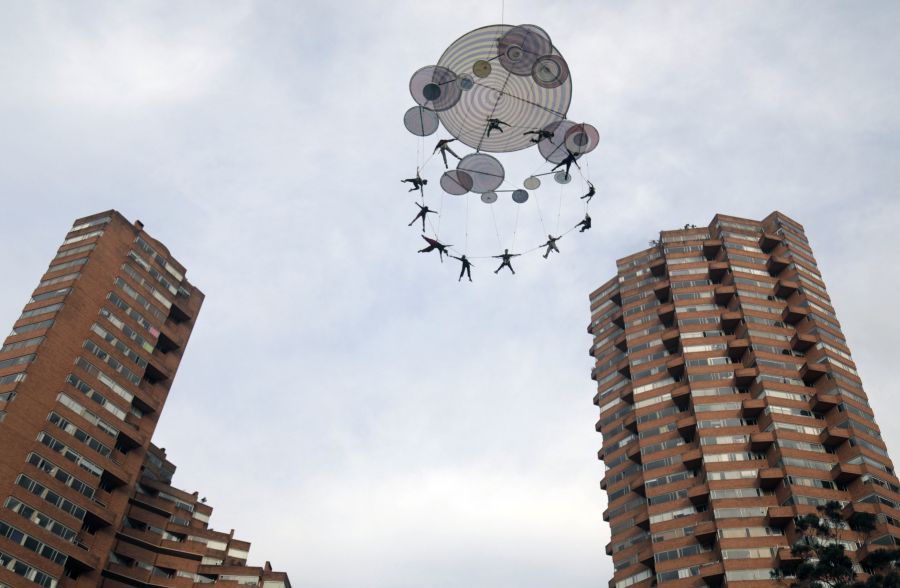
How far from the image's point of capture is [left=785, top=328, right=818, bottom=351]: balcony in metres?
100

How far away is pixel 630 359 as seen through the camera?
109 metres

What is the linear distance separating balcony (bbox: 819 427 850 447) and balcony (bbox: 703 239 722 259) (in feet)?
108

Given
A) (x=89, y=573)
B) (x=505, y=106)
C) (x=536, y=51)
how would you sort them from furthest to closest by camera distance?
(x=89, y=573), (x=505, y=106), (x=536, y=51)

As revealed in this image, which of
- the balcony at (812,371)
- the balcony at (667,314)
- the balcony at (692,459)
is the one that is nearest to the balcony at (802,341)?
the balcony at (812,371)

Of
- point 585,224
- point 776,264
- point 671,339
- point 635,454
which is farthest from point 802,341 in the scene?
point 585,224

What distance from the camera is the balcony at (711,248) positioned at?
114938 mm

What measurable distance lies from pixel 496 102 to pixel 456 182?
17.6ft

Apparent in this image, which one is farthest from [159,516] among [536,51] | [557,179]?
[536,51]

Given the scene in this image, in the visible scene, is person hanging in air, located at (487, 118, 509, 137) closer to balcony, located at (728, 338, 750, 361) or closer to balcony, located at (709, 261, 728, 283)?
balcony, located at (728, 338, 750, 361)

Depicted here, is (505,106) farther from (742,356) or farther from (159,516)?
(159,516)

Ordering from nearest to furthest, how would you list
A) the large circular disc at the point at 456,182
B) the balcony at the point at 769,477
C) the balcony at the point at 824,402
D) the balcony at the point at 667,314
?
the large circular disc at the point at 456,182 → the balcony at the point at 769,477 → the balcony at the point at 824,402 → the balcony at the point at 667,314

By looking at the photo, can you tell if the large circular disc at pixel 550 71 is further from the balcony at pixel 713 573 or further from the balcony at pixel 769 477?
the balcony at pixel 769 477

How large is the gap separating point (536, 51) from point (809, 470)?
6999 cm

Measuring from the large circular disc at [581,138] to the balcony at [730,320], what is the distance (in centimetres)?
6848
